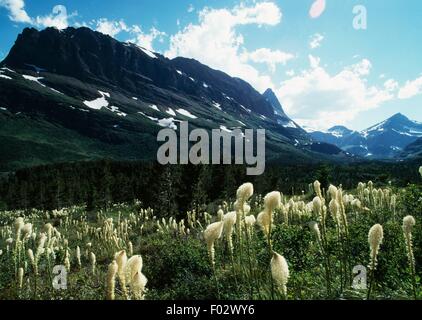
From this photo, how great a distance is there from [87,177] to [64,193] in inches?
873

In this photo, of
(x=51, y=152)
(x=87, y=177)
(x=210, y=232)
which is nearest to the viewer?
(x=210, y=232)

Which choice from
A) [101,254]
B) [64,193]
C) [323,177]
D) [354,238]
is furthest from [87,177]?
[354,238]

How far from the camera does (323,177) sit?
44688 mm

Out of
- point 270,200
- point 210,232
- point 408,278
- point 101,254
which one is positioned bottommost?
point 101,254

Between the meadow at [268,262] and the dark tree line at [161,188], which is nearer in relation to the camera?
the meadow at [268,262]

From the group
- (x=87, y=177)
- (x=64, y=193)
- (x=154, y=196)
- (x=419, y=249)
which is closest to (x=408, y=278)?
(x=419, y=249)

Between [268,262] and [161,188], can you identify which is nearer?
[268,262]

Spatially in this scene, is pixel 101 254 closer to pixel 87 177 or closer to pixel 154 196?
pixel 154 196

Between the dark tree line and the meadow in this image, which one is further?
the dark tree line

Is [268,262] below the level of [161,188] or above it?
below

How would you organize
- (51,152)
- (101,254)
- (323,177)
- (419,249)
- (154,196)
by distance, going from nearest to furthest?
(419,249)
(101,254)
(154,196)
(323,177)
(51,152)
